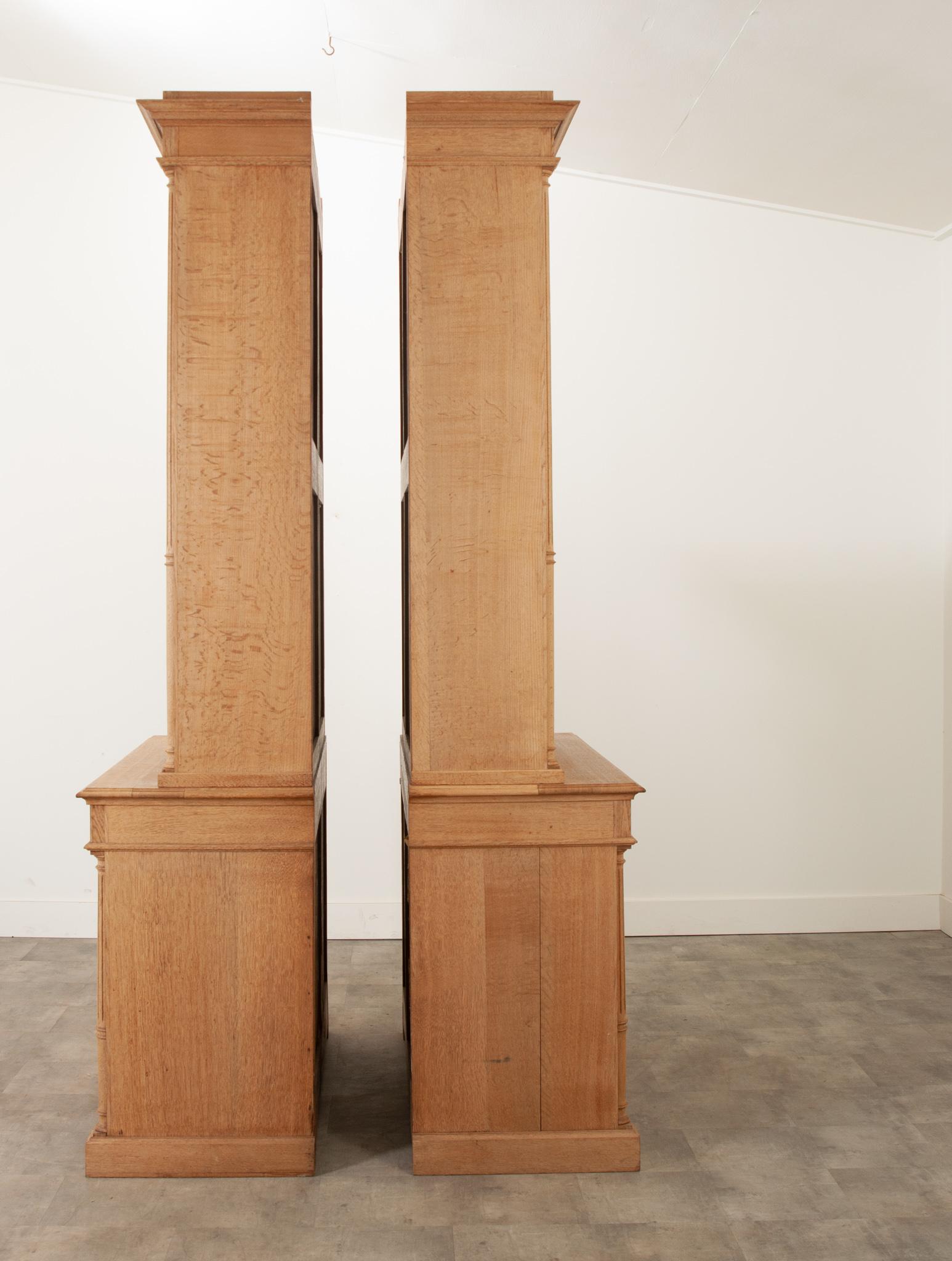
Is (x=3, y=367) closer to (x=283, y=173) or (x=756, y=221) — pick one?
(x=283, y=173)

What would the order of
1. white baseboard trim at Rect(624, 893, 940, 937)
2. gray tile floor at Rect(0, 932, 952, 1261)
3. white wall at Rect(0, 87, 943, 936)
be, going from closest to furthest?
gray tile floor at Rect(0, 932, 952, 1261), white wall at Rect(0, 87, 943, 936), white baseboard trim at Rect(624, 893, 940, 937)

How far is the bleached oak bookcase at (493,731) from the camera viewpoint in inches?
90.9

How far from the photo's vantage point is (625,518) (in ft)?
13.4

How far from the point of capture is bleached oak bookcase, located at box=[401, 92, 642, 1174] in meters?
2.31

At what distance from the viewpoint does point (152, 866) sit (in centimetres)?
232

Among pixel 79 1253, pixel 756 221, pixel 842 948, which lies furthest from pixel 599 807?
pixel 756 221

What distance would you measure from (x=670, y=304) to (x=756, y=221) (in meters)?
0.48

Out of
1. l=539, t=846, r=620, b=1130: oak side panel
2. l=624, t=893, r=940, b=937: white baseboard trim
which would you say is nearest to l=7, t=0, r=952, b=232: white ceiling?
l=539, t=846, r=620, b=1130: oak side panel

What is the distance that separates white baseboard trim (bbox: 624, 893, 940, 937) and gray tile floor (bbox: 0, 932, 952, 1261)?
52 centimetres

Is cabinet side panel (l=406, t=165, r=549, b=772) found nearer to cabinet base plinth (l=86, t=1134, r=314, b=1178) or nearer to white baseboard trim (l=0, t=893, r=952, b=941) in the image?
cabinet base plinth (l=86, t=1134, r=314, b=1178)

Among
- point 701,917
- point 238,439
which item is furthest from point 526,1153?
point 701,917

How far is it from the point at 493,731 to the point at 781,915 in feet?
7.75

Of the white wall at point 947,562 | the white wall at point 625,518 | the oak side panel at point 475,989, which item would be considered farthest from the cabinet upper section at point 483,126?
the white wall at point 947,562

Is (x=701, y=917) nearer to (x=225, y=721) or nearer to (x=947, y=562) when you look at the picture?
(x=947, y=562)
